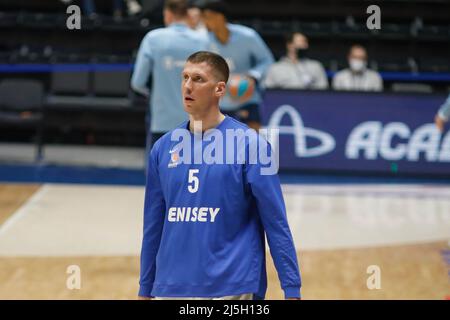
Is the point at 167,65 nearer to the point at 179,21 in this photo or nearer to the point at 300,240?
the point at 179,21

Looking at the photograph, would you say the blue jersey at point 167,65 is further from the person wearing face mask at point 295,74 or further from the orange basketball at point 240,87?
the person wearing face mask at point 295,74

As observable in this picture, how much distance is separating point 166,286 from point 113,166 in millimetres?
10966

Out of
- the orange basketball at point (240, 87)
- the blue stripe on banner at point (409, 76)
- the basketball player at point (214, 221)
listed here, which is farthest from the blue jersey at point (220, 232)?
the blue stripe on banner at point (409, 76)

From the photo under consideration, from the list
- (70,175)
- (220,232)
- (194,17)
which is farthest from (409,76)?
(220,232)

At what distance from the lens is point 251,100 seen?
10742 millimetres

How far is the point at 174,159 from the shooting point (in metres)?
4.88

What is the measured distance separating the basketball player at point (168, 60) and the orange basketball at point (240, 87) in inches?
52.1

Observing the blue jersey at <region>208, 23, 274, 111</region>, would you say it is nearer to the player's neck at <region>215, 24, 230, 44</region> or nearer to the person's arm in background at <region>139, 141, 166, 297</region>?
the player's neck at <region>215, 24, 230, 44</region>

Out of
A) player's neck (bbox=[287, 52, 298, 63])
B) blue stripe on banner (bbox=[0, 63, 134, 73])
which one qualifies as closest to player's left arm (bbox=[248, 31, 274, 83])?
player's neck (bbox=[287, 52, 298, 63])

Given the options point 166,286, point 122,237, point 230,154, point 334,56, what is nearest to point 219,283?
point 166,286

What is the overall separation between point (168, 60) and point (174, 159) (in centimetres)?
400

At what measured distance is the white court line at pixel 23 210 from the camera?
10945 mm

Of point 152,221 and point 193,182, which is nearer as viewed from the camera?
point 193,182

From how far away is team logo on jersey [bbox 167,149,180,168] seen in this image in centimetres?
487
